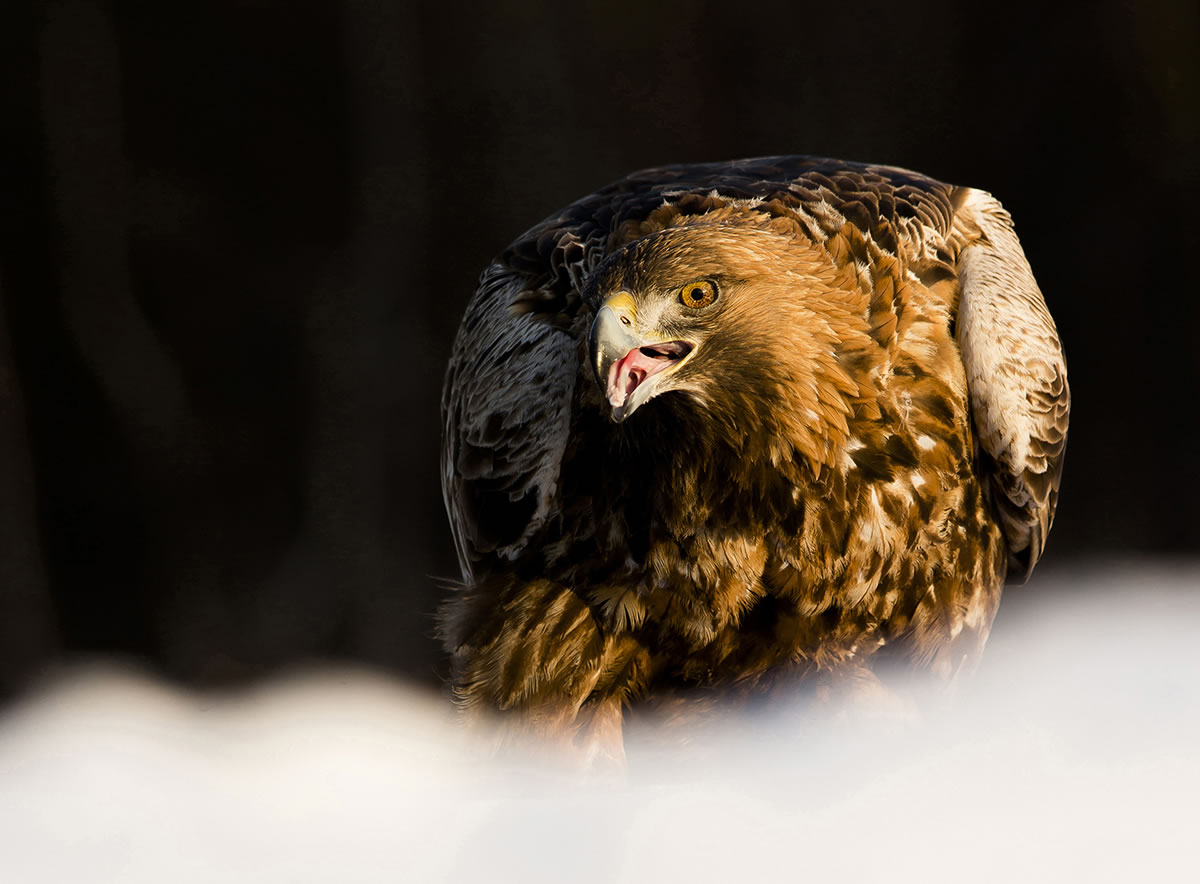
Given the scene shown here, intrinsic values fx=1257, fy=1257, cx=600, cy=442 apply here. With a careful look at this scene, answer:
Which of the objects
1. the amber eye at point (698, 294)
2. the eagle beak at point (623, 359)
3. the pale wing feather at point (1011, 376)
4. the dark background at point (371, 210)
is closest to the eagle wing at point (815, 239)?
the pale wing feather at point (1011, 376)

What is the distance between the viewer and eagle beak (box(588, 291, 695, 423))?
2.17 meters

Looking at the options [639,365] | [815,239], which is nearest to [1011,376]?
[815,239]

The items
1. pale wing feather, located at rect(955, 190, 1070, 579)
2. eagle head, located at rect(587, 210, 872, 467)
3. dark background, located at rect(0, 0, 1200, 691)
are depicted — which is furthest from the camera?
dark background, located at rect(0, 0, 1200, 691)

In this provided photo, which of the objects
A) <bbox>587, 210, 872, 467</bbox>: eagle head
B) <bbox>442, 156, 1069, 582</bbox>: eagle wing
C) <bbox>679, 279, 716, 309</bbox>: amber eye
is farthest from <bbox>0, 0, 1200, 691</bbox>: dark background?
<bbox>679, 279, 716, 309</bbox>: amber eye

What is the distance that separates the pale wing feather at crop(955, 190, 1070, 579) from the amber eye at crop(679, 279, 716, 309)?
71 centimetres

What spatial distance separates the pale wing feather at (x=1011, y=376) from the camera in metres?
2.72

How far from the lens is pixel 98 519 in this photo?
550 centimetres

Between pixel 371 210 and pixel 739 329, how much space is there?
3265mm

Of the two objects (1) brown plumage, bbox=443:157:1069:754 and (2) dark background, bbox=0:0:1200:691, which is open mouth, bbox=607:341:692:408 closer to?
(1) brown plumage, bbox=443:157:1069:754

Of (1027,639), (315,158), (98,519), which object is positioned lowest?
(98,519)

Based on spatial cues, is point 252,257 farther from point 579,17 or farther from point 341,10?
point 579,17

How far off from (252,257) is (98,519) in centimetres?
137

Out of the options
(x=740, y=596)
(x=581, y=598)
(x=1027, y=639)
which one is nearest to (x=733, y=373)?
(x=740, y=596)

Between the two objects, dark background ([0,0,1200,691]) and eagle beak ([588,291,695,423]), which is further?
dark background ([0,0,1200,691])
